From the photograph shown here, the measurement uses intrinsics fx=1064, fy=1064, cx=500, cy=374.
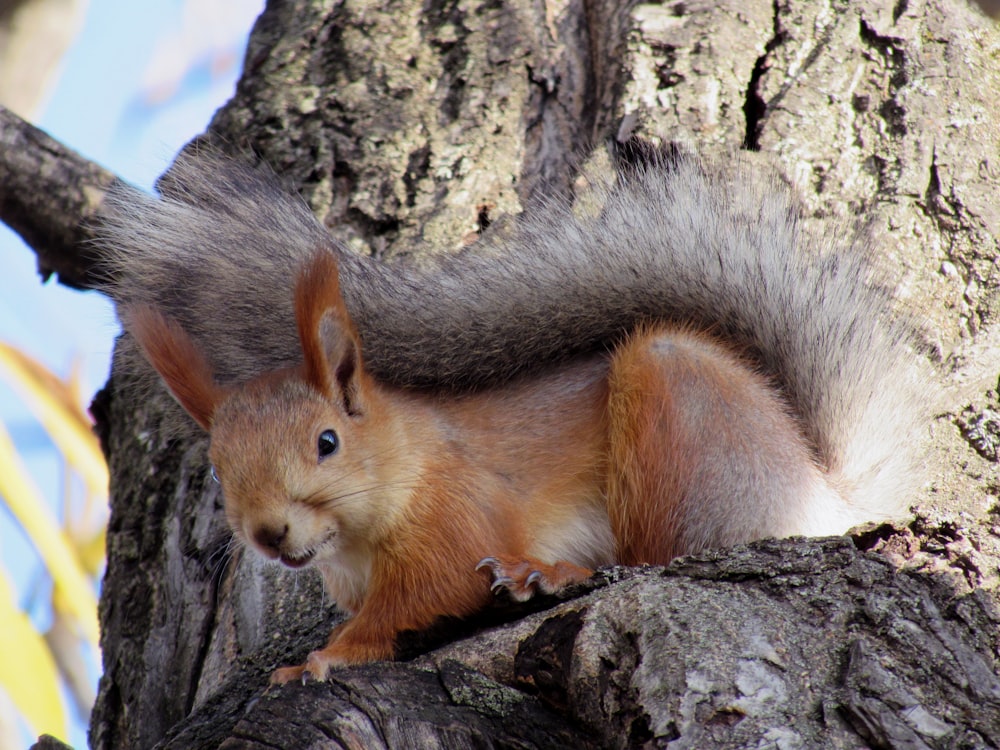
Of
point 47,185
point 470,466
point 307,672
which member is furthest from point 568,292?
point 47,185

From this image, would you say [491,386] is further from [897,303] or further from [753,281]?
[897,303]

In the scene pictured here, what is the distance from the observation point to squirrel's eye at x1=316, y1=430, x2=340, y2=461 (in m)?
1.44

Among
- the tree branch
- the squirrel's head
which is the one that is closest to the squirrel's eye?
the squirrel's head

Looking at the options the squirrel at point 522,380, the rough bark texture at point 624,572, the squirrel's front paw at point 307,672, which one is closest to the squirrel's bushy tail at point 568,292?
the squirrel at point 522,380

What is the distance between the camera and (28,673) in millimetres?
2668

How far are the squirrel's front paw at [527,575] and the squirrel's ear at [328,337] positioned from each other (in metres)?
0.30

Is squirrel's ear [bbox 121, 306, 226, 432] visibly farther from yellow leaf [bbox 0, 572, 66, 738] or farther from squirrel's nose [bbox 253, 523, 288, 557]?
yellow leaf [bbox 0, 572, 66, 738]

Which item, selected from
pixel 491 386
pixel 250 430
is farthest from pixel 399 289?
A: pixel 250 430

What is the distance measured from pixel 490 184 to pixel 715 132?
423 mm

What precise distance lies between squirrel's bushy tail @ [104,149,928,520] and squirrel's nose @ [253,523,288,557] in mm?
374

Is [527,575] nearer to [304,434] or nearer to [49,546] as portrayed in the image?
[304,434]

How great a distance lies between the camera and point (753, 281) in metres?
1.67

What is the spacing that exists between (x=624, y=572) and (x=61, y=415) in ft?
8.41

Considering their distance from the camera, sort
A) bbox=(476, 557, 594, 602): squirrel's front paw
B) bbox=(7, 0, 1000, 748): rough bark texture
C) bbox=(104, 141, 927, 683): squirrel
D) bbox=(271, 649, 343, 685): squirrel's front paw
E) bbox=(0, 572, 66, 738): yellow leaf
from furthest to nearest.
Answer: bbox=(0, 572, 66, 738): yellow leaf → bbox=(104, 141, 927, 683): squirrel → bbox=(476, 557, 594, 602): squirrel's front paw → bbox=(271, 649, 343, 685): squirrel's front paw → bbox=(7, 0, 1000, 748): rough bark texture
